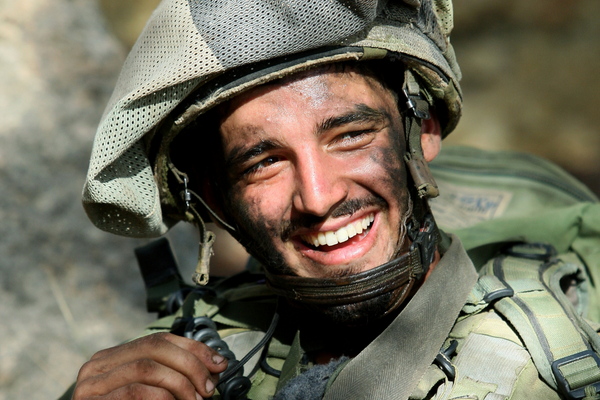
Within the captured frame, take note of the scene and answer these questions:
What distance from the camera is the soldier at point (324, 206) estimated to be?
1764mm

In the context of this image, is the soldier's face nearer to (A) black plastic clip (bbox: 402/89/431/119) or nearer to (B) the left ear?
(A) black plastic clip (bbox: 402/89/431/119)

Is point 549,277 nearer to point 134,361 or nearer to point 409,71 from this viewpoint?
point 409,71

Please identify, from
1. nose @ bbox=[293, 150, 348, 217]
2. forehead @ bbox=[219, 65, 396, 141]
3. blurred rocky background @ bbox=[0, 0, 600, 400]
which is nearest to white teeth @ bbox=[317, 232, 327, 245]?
nose @ bbox=[293, 150, 348, 217]

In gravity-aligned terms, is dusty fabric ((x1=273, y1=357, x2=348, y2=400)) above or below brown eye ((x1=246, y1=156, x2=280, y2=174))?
below

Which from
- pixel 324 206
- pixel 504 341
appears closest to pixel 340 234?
pixel 324 206

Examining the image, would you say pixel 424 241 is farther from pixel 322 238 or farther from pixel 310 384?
pixel 310 384

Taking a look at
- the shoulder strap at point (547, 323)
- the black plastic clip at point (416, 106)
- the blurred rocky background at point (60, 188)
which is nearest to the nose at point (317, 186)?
the black plastic clip at point (416, 106)

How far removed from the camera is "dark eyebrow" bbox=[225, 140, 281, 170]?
1.87 metres

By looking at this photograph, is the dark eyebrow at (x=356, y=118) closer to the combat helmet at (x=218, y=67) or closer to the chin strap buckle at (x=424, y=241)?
the combat helmet at (x=218, y=67)

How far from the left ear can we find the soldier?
0.39 feet

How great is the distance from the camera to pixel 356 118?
188cm

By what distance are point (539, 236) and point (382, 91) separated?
1303 millimetres

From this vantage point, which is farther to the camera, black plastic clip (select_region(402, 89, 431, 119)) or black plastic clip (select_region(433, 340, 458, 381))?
black plastic clip (select_region(402, 89, 431, 119))

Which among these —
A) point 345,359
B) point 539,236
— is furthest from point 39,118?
point 539,236
